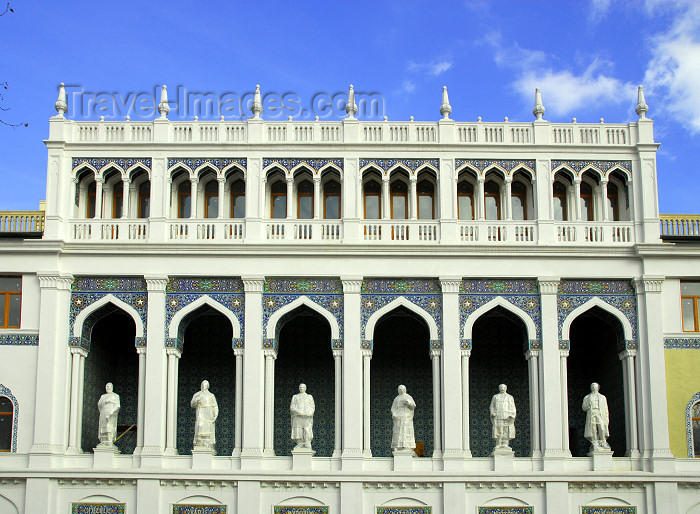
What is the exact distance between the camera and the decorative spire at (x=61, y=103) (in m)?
33.8

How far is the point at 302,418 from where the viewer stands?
31500 mm

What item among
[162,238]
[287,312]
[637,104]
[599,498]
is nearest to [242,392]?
[287,312]

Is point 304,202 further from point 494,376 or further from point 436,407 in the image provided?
point 494,376

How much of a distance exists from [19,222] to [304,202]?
886 cm

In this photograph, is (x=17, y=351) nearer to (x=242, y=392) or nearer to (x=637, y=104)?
(x=242, y=392)

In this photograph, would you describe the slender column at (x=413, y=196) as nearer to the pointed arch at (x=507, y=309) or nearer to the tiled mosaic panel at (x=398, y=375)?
the tiled mosaic panel at (x=398, y=375)

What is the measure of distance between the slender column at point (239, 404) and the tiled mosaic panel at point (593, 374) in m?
10.6

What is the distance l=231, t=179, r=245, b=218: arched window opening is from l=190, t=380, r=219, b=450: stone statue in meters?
5.76

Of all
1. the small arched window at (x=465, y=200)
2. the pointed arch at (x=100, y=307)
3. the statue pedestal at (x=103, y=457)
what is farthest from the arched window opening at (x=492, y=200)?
the statue pedestal at (x=103, y=457)

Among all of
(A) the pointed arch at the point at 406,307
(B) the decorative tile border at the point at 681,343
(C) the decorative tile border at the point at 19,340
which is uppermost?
(A) the pointed arch at the point at 406,307

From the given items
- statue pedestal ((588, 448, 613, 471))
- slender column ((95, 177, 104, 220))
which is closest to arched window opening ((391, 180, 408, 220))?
slender column ((95, 177, 104, 220))

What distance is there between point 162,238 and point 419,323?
871cm

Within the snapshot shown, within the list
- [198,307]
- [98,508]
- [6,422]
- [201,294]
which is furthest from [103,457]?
[201,294]

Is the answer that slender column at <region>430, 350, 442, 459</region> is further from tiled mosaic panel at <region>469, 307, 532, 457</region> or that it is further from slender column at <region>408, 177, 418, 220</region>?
slender column at <region>408, 177, 418, 220</region>
